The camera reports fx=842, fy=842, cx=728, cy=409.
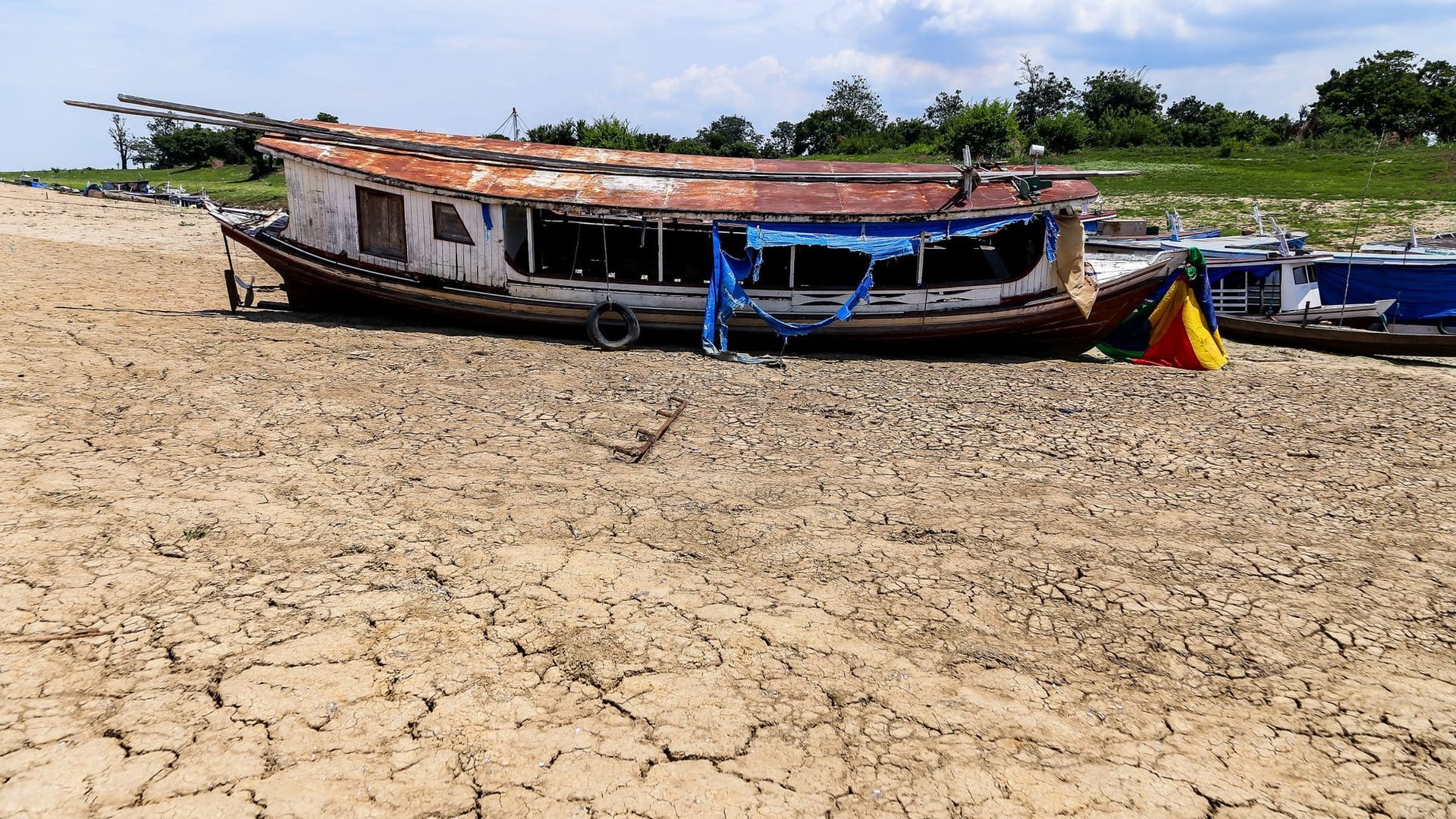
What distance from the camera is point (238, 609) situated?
5391mm

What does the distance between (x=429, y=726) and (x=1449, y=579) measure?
24.3 ft

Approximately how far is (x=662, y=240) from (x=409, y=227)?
4.05 meters

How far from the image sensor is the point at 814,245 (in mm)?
12844

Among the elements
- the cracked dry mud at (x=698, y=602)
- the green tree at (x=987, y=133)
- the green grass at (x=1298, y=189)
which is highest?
the green tree at (x=987, y=133)

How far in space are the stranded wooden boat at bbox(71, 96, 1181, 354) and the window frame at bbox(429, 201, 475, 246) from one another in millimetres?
27

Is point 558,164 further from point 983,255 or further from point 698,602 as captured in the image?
point 698,602

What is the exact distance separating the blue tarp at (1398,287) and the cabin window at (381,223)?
17.0m

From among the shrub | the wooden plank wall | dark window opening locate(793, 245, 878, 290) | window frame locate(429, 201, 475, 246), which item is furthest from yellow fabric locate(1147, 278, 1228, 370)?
the shrub

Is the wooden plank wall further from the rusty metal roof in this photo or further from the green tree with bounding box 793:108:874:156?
the green tree with bounding box 793:108:874:156

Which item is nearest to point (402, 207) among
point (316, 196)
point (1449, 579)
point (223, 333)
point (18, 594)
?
point (316, 196)

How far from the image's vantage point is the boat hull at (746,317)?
13.3m

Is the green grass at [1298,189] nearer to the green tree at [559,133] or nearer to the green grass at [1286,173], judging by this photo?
the green grass at [1286,173]

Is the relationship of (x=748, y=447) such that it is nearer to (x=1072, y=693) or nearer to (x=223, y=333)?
(x=1072, y=693)

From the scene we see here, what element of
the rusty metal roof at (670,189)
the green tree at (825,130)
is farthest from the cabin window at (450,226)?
the green tree at (825,130)
